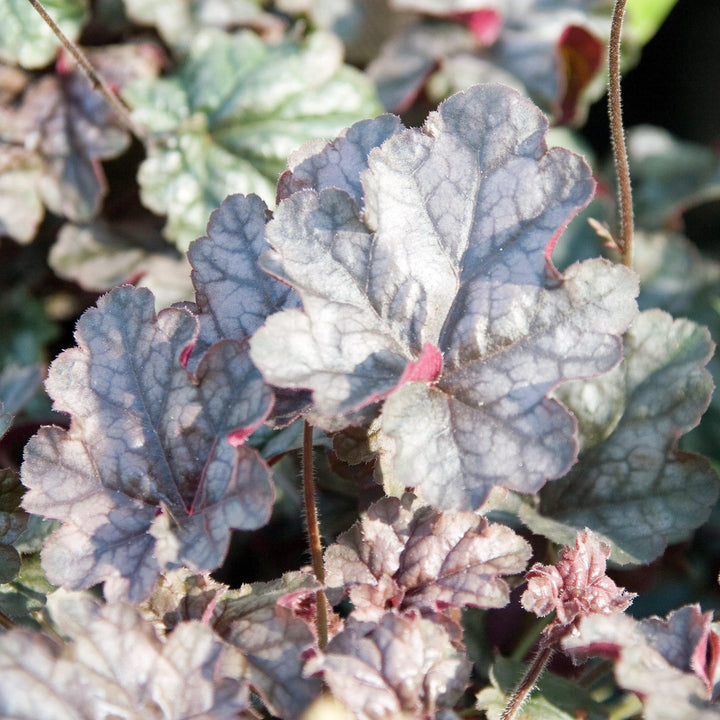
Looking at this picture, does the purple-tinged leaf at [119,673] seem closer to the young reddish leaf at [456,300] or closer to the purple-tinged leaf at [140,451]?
the purple-tinged leaf at [140,451]

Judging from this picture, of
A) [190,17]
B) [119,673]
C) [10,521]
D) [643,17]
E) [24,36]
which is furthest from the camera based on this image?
[643,17]

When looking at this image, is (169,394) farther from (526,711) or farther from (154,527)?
(526,711)

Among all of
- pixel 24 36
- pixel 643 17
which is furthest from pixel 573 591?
pixel 643 17

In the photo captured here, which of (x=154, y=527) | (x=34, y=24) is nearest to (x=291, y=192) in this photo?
(x=154, y=527)

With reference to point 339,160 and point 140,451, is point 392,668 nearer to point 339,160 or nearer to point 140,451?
point 140,451

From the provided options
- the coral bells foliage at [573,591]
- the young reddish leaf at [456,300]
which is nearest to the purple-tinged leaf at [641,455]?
the coral bells foliage at [573,591]

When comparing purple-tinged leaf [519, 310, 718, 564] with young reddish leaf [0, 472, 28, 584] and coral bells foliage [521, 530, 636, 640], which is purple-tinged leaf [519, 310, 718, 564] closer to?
coral bells foliage [521, 530, 636, 640]
